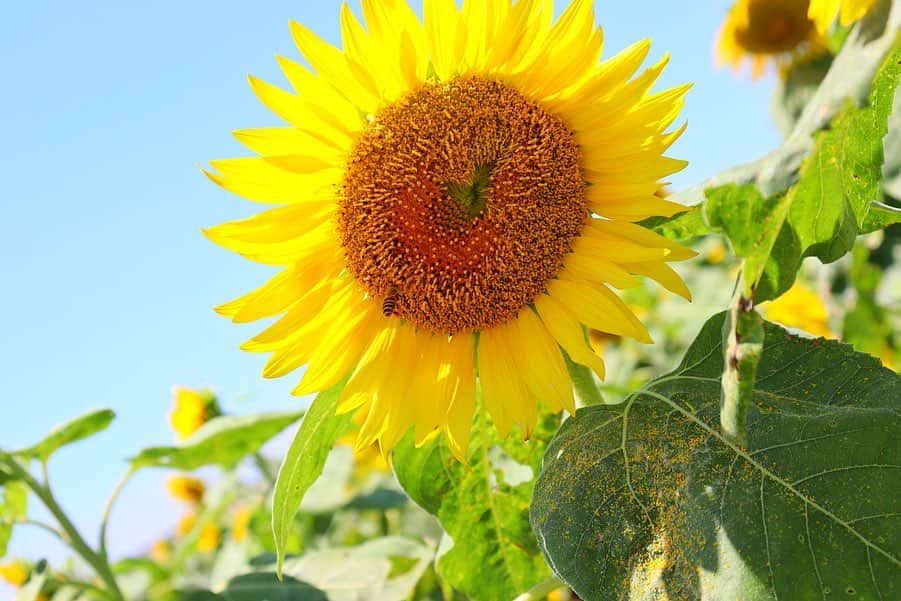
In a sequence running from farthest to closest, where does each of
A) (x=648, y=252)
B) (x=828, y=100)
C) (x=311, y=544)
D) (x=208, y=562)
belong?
(x=208, y=562)
(x=311, y=544)
(x=648, y=252)
(x=828, y=100)

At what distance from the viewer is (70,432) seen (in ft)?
8.55

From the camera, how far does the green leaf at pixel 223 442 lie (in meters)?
2.35

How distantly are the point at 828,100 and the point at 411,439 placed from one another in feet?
3.37

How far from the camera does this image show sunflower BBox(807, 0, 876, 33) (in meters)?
1.34

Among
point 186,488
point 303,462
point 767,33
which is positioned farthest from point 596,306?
point 186,488

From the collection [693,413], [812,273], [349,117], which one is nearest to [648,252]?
[693,413]

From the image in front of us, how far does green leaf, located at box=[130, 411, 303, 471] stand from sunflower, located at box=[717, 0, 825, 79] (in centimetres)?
397

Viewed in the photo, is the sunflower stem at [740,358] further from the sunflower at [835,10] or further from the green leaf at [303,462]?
the green leaf at [303,462]

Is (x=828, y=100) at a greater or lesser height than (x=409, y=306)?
greater

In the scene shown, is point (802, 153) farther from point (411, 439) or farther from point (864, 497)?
point (411, 439)

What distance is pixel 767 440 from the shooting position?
3.96 ft

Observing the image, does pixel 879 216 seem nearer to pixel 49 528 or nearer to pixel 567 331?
pixel 567 331

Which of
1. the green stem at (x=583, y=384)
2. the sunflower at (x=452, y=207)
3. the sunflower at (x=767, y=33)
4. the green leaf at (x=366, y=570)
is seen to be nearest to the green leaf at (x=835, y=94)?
the sunflower at (x=452, y=207)

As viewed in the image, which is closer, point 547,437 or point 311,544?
point 547,437
